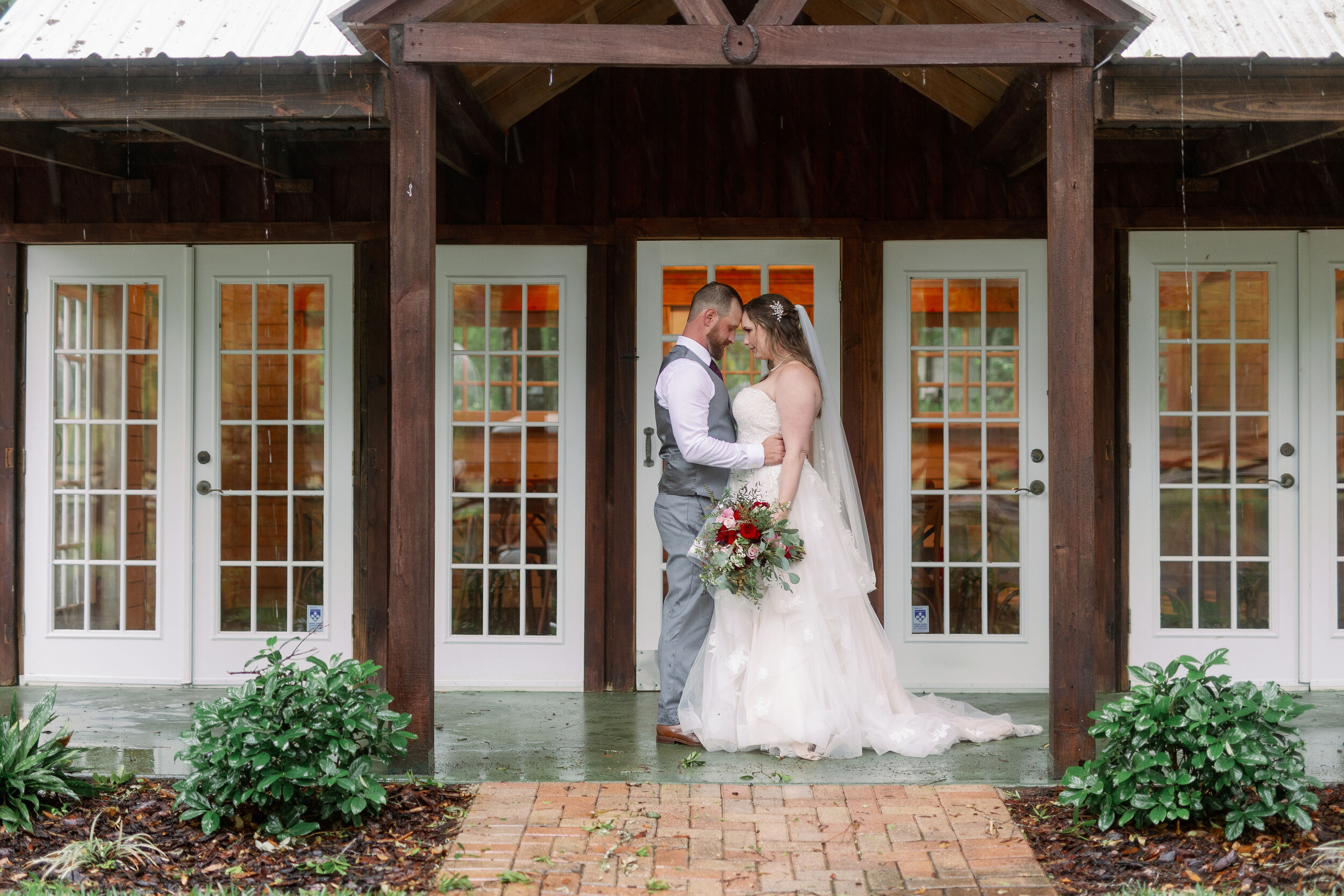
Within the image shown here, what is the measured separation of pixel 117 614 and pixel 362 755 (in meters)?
2.78

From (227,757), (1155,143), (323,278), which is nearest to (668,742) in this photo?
(227,757)

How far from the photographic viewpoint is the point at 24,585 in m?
5.49

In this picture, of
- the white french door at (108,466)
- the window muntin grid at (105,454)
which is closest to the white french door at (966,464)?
the white french door at (108,466)

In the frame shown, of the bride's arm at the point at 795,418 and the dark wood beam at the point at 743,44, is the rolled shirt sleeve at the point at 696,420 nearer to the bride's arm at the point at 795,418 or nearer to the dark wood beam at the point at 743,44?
the bride's arm at the point at 795,418

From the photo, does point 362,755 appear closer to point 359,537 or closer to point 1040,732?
point 359,537

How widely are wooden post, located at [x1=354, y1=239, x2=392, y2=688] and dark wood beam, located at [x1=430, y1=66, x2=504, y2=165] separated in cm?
78

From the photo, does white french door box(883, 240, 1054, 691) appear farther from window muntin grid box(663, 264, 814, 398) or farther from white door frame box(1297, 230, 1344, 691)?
white door frame box(1297, 230, 1344, 691)

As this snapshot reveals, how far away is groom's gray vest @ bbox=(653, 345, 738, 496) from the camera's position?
4355mm

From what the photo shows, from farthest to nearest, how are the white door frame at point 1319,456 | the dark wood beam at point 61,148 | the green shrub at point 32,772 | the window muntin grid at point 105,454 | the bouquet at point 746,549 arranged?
the window muntin grid at point 105,454 < the white door frame at point 1319,456 < the dark wood beam at point 61,148 < the bouquet at point 746,549 < the green shrub at point 32,772

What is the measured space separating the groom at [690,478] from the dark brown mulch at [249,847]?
41.8 inches

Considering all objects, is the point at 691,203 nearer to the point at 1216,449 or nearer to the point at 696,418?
the point at 696,418

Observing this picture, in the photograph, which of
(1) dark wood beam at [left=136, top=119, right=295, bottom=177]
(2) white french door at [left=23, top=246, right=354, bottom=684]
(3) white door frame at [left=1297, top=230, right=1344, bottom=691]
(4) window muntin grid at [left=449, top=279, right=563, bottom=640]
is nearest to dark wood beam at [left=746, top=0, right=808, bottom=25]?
(4) window muntin grid at [left=449, top=279, right=563, bottom=640]

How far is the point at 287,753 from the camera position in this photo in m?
3.30

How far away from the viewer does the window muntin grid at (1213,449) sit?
17.6 feet
